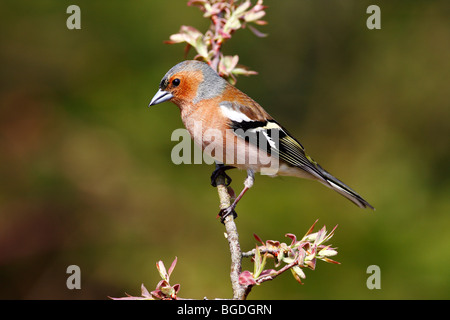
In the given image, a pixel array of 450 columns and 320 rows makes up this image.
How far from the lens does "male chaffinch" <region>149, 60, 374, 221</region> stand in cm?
312

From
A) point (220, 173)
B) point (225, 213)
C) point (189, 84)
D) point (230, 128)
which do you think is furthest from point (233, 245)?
point (189, 84)

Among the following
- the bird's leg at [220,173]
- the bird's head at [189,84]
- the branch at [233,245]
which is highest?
the bird's head at [189,84]

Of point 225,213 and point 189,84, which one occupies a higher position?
point 189,84

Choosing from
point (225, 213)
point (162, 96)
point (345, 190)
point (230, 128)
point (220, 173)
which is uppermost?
point (162, 96)

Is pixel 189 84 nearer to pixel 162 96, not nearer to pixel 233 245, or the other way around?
pixel 162 96

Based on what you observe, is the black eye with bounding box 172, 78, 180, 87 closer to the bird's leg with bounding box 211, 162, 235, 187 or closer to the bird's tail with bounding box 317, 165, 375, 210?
the bird's leg with bounding box 211, 162, 235, 187

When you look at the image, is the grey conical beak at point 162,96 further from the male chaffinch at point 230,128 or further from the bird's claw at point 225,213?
the bird's claw at point 225,213

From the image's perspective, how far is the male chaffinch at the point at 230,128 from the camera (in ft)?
10.2

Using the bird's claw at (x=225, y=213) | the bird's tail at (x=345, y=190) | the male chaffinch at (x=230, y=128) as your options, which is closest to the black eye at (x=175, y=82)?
the male chaffinch at (x=230, y=128)

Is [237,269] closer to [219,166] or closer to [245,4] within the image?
[219,166]

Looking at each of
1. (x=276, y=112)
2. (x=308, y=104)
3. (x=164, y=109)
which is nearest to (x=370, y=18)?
(x=308, y=104)

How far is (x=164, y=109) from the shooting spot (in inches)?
157

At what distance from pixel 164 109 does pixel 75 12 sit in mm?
1076

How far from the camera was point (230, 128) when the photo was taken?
3.16 meters
